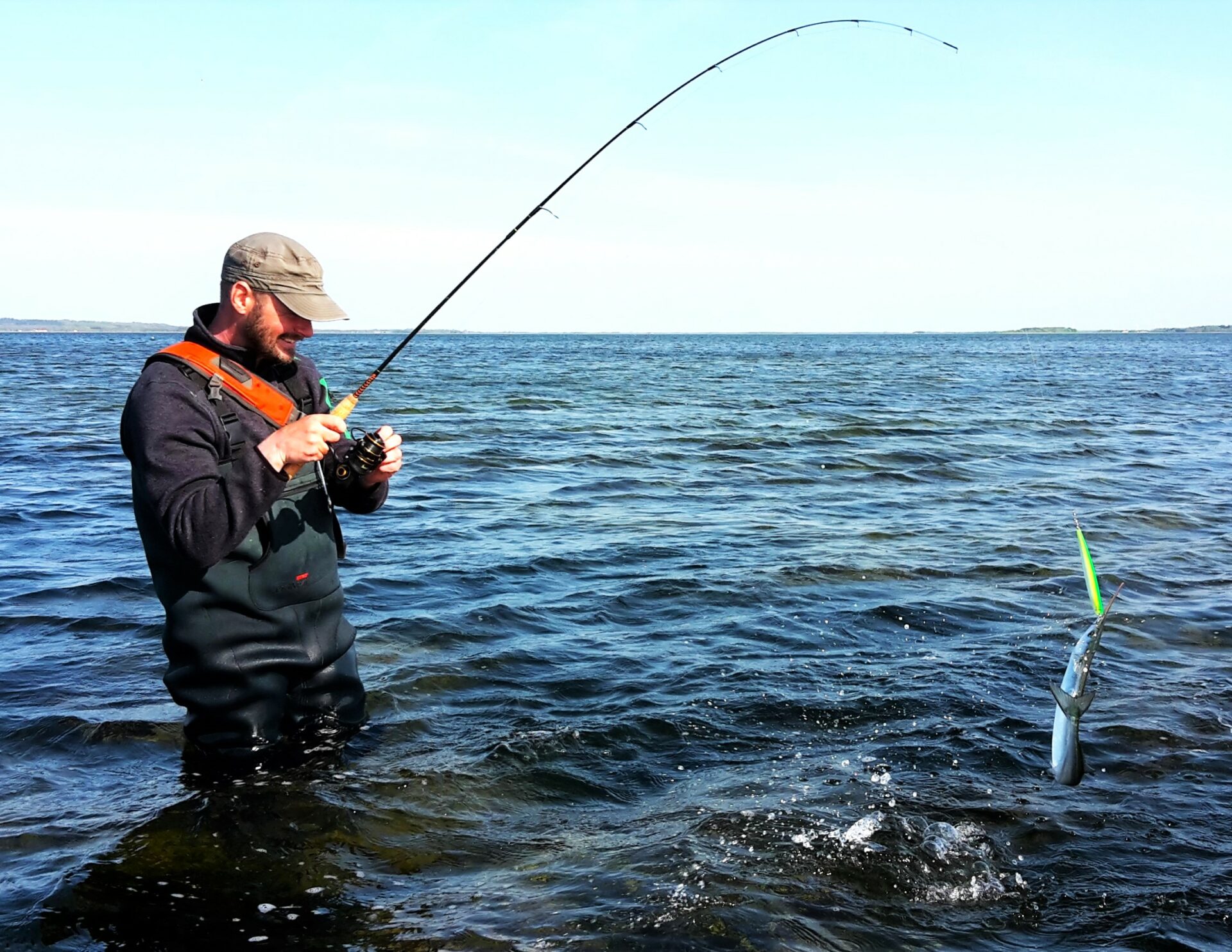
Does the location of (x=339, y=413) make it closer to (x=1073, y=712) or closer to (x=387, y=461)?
(x=387, y=461)

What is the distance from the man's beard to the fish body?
3063mm

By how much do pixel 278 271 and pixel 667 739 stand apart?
9.58 ft

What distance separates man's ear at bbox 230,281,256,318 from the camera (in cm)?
349

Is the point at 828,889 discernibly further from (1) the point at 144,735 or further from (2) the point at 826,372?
(2) the point at 826,372

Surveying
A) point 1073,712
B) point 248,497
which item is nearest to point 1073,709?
point 1073,712

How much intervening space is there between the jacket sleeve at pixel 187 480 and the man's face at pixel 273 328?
0.34m

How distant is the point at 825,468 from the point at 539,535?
5714 mm

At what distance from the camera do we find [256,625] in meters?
3.69

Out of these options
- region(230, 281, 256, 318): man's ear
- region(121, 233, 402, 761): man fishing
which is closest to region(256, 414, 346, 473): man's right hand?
region(121, 233, 402, 761): man fishing

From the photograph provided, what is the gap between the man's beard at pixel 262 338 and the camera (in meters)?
3.55

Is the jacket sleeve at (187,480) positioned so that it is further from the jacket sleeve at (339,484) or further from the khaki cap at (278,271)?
the jacket sleeve at (339,484)

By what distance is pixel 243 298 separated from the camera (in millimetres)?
3508

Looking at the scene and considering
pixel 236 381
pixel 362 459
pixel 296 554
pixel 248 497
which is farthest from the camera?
pixel 362 459

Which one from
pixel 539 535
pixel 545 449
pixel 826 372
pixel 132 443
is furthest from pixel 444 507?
pixel 826 372
